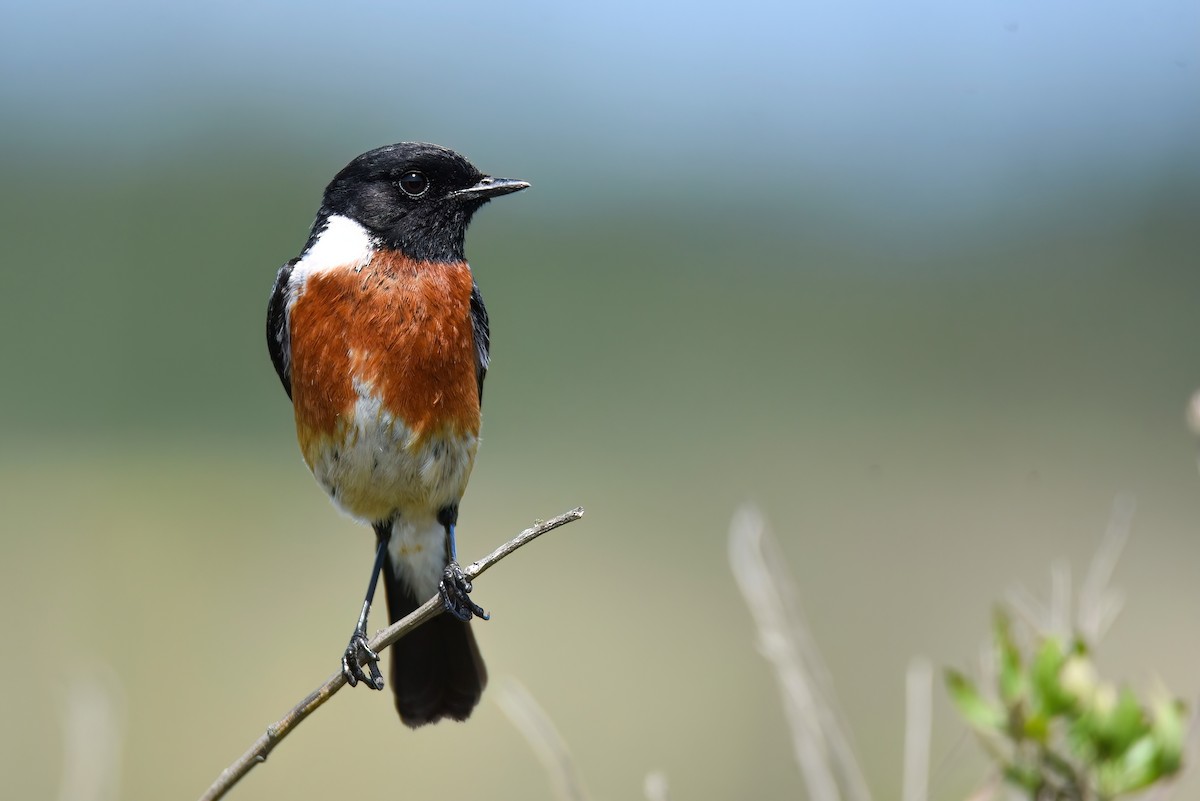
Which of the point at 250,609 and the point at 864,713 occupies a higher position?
the point at 250,609

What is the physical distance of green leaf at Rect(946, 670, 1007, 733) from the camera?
1874 millimetres

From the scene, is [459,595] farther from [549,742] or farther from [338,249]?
[549,742]

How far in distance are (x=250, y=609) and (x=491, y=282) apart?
36.7ft

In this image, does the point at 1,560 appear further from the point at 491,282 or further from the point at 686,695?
the point at 491,282

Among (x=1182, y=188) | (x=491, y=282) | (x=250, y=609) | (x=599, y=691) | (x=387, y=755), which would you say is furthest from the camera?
(x=491, y=282)

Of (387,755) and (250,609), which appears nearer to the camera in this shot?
(387,755)

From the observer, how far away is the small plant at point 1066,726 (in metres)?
1.74

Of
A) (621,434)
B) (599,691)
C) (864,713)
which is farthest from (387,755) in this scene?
(621,434)

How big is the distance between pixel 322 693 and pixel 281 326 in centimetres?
188

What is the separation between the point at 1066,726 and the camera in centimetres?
181

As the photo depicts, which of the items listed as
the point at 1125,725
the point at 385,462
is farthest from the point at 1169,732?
the point at 385,462

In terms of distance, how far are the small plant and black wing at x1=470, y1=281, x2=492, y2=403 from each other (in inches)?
98.1

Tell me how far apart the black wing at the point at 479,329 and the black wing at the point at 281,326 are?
4 cm

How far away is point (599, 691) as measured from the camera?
1064cm
